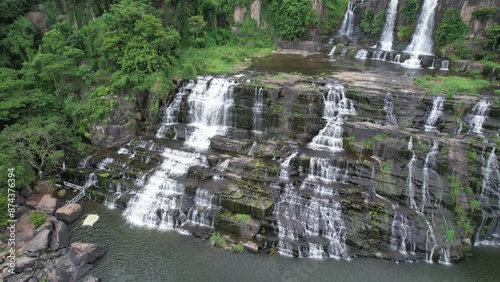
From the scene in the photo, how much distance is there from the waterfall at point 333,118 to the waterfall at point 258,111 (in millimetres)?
3873

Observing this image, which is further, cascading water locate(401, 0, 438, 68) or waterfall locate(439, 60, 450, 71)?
cascading water locate(401, 0, 438, 68)

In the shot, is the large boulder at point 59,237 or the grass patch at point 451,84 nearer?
the large boulder at point 59,237

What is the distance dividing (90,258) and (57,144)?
9.88 meters

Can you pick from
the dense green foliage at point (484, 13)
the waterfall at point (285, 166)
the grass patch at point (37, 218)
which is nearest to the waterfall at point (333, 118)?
the waterfall at point (285, 166)

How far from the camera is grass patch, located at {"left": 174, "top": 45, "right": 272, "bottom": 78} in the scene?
27.5 metres

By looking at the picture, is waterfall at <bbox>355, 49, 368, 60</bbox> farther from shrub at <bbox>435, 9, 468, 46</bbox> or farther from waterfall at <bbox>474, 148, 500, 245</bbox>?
waterfall at <bbox>474, 148, 500, 245</bbox>

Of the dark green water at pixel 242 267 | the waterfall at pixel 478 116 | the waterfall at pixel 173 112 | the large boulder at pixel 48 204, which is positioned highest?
the waterfall at pixel 478 116

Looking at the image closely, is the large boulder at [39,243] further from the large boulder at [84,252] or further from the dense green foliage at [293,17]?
the dense green foliage at [293,17]

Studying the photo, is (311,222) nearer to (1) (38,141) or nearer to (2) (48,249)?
(2) (48,249)

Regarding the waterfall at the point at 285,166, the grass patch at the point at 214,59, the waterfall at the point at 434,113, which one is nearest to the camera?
the waterfall at the point at 285,166

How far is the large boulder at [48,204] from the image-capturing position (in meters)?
19.2

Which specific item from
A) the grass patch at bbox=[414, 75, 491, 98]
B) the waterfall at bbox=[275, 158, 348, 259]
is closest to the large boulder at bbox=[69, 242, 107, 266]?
the waterfall at bbox=[275, 158, 348, 259]

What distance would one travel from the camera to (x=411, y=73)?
27.8m

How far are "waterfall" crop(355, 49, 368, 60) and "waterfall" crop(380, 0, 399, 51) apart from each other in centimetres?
244
